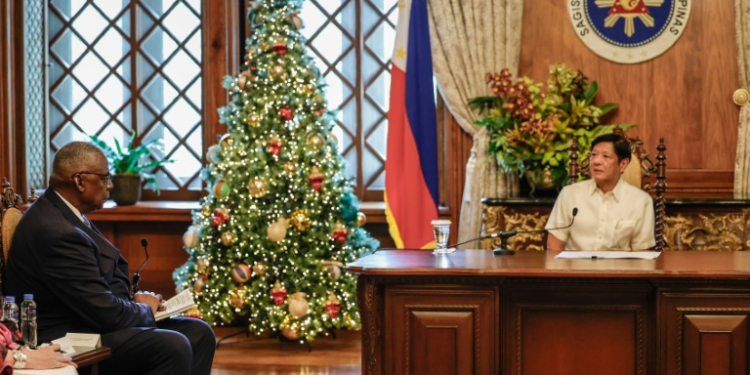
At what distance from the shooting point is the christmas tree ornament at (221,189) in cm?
539

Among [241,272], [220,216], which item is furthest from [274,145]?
[241,272]

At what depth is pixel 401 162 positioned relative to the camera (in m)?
5.94

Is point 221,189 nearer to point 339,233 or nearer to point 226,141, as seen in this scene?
point 226,141

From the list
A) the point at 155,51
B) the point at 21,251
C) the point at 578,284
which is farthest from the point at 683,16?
the point at 21,251

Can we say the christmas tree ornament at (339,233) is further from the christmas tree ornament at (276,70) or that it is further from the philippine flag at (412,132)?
the christmas tree ornament at (276,70)

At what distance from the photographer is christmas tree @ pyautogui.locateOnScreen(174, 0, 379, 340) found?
5.39 m

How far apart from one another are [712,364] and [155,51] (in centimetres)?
448

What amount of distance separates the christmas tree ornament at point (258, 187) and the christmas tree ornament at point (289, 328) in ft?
2.34

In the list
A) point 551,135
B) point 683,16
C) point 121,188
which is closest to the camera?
point 551,135

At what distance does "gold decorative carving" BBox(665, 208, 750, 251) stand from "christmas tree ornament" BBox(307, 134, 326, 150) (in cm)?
196

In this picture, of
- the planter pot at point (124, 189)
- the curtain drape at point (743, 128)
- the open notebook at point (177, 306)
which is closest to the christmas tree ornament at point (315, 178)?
the planter pot at point (124, 189)

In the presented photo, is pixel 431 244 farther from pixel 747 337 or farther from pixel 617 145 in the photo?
pixel 747 337

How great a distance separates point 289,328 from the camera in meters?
5.33

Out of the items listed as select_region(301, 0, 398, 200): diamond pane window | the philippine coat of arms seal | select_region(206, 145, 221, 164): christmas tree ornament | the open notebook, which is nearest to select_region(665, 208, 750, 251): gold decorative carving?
the philippine coat of arms seal
